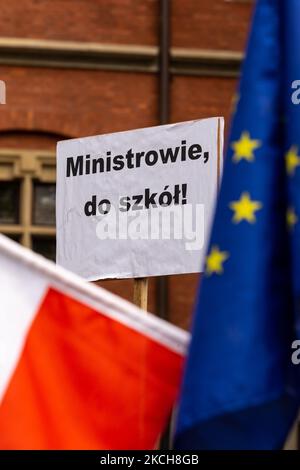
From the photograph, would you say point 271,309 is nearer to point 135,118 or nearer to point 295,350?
point 295,350

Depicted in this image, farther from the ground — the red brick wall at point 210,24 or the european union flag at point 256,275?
the red brick wall at point 210,24

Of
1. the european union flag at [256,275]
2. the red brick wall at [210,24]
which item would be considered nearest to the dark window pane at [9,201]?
the red brick wall at [210,24]

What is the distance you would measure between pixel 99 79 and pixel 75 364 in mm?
9115

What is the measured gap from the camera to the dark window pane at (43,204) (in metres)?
11.7

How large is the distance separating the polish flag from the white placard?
2064mm

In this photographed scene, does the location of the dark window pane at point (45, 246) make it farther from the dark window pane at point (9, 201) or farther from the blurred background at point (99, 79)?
the dark window pane at point (9, 201)

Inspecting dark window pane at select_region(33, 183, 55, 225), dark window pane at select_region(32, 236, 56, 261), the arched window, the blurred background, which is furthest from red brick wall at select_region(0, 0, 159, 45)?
dark window pane at select_region(32, 236, 56, 261)

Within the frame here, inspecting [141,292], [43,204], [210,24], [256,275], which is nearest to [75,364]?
[256,275]

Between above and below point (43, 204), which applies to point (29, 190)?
above

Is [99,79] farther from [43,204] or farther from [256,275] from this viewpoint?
[256,275]

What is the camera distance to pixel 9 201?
1178 cm

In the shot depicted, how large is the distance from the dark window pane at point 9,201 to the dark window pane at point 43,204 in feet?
0.50

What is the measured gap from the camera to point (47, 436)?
268 cm
